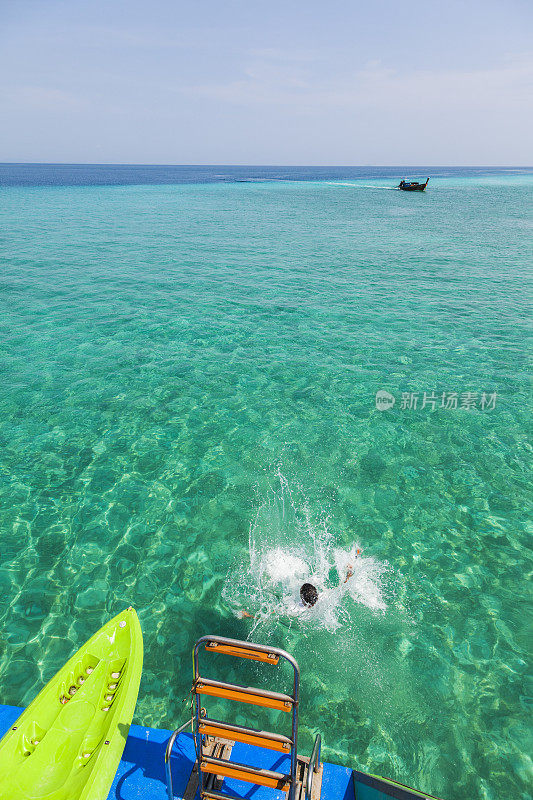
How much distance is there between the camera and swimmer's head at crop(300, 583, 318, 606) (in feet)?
30.1

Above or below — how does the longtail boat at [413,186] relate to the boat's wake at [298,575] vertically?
above

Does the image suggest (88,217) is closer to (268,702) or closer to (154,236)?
(154,236)

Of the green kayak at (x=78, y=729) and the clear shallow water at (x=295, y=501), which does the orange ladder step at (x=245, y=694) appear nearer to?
the green kayak at (x=78, y=729)

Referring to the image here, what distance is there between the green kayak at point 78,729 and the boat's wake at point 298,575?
2.89 m

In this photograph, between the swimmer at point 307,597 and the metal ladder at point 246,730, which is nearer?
the metal ladder at point 246,730

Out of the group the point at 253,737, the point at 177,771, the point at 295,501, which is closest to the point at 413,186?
the point at 295,501

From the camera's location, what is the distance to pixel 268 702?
4.83m

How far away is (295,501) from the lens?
40.8ft

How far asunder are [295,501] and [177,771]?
707 cm

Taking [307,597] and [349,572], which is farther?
[349,572]

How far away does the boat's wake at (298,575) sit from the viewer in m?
9.46

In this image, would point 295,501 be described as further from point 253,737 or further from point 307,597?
point 253,737

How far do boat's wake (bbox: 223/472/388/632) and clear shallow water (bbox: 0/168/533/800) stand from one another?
6 cm

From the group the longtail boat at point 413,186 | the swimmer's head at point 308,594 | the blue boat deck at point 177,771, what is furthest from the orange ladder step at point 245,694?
the longtail boat at point 413,186
